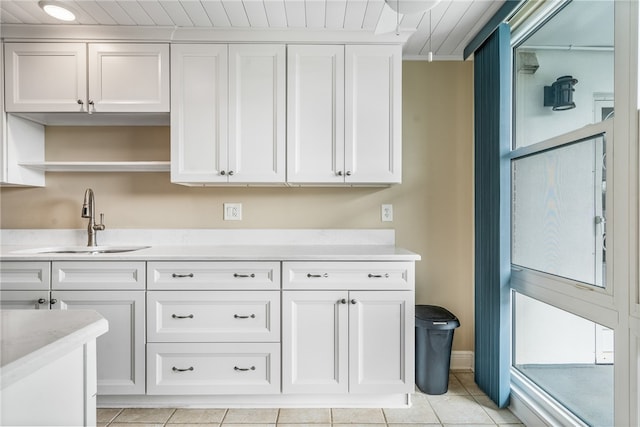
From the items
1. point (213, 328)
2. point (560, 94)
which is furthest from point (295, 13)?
point (213, 328)

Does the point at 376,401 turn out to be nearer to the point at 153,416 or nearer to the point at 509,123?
the point at 153,416

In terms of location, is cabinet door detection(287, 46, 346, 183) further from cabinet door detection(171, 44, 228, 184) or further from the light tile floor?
the light tile floor

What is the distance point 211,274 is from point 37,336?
1346 millimetres

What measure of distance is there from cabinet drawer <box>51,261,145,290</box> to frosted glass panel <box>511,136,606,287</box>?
87.3 inches

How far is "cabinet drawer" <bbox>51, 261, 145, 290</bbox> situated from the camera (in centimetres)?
205

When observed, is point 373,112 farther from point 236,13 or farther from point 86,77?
point 86,77

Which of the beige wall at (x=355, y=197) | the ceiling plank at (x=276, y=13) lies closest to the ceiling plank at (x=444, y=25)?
the beige wall at (x=355, y=197)

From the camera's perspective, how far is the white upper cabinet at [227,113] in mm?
2248

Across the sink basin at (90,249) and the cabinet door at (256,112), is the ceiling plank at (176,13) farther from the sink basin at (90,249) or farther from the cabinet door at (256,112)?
the sink basin at (90,249)

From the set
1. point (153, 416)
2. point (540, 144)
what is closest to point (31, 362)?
point (153, 416)

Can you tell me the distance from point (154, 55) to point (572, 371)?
2913 mm

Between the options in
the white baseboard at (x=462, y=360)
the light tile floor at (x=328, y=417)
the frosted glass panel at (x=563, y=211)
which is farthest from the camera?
the white baseboard at (x=462, y=360)

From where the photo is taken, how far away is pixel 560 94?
176 cm

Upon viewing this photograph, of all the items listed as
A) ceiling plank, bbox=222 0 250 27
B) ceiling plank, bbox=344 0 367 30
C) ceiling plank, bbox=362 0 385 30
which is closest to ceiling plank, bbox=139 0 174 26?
ceiling plank, bbox=222 0 250 27
